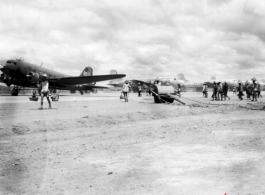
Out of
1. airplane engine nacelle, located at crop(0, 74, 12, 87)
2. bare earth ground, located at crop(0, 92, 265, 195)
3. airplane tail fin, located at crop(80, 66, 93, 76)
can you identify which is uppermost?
airplane tail fin, located at crop(80, 66, 93, 76)

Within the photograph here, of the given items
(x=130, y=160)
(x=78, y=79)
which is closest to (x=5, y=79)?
(x=78, y=79)

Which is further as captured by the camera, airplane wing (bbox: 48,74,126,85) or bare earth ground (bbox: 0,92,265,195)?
airplane wing (bbox: 48,74,126,85)

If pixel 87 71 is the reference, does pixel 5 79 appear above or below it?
below

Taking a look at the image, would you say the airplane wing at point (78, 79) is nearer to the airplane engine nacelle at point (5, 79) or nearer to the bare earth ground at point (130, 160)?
the airplane engine nacelle at point (5, 79)

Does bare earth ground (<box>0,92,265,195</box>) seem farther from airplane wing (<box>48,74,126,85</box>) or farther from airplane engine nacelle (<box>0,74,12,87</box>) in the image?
airplane wing (<box>48,74,126,85</box>)

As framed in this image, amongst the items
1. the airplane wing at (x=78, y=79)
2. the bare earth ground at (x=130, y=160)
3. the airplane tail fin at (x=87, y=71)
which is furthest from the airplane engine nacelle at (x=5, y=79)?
the bare earth ground at (x=130, y=160)

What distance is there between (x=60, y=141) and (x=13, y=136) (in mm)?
1573

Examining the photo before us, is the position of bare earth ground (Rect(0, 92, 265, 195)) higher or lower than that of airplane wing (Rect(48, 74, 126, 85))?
lower

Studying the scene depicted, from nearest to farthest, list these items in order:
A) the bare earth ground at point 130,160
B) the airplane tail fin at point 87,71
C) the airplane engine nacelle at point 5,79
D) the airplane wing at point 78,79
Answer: the bare earth ground at point 130,160 < the airplane engine nacelle at point 5,79 < the airplane wing at point 78,79 < the airplane tail fin at point 87,71

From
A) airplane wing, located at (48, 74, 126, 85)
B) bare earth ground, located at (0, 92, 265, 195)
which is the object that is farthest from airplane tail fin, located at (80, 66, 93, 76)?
bare earth ground, located at (0, 92, 265, 195)

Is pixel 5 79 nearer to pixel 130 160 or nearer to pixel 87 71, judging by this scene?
pixel 87 71

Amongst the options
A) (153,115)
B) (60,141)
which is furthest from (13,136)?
(153,115)

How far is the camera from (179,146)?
718 centimetres

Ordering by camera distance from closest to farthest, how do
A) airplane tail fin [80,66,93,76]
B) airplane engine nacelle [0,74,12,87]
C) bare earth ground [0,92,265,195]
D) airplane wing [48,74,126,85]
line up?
bare earth ground [0,92,265,195] < airplane engine nacelle [0,74,12,87] < airplane wing [48,74,126,85] < airplane tail fin [80,66,93,76]
